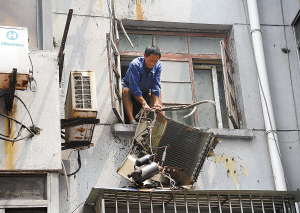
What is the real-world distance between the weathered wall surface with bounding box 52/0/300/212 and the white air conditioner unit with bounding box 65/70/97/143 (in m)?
0.73

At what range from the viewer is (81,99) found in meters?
7.66


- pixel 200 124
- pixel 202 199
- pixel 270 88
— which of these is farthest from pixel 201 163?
pixel 270 88

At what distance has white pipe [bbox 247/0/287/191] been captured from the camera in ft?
29.6

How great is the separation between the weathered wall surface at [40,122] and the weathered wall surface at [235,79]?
1.05 metres

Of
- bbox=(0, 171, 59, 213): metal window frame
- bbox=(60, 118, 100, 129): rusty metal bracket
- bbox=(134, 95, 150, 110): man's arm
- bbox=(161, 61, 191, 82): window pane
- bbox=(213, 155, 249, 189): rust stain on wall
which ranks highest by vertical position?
bbox=(161, 61, 191, 82): window pane

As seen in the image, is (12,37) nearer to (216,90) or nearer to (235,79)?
(216,90)

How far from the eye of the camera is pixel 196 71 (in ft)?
34.0

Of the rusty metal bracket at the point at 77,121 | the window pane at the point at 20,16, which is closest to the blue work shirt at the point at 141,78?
the rusty metal bracket at the point at 77,121

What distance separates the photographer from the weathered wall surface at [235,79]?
8617 mm

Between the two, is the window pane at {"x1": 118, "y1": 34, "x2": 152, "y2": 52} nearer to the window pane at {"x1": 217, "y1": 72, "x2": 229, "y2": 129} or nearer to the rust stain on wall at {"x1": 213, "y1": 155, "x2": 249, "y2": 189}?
the window pane at {"x1": 217, "y1": 72, "x2": 229, "y2": 129}

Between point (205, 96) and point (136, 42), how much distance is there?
5.20ft

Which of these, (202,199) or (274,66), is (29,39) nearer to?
(202,199)

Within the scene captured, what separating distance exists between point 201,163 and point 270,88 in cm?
237

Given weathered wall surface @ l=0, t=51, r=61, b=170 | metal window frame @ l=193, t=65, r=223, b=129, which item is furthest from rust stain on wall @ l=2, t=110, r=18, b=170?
metal window frame @ l=193, t=65, r=223, b=129
